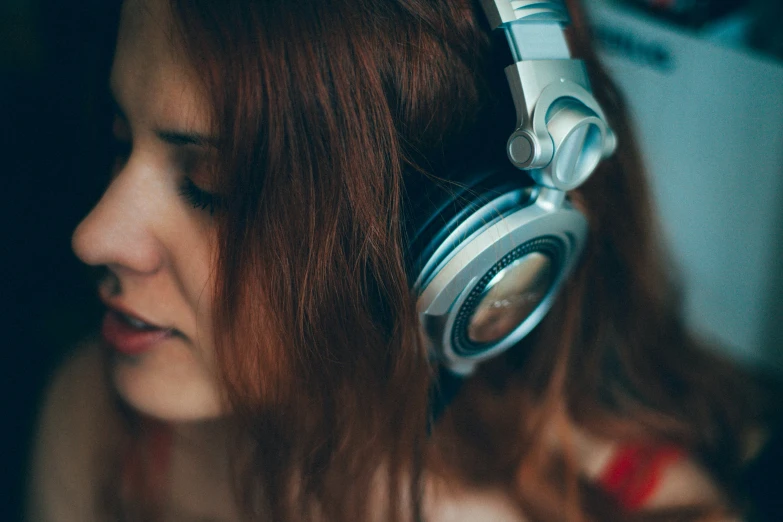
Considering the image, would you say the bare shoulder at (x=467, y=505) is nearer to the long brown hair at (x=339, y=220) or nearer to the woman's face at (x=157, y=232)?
the long brown hair at (x=339, y=220)

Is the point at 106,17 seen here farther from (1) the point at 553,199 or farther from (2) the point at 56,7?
(1) the point at 553,199

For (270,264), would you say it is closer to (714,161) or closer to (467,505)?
(467,505)

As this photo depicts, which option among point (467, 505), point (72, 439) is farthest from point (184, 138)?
point (467, 505)

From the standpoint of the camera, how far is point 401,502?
2.21ft

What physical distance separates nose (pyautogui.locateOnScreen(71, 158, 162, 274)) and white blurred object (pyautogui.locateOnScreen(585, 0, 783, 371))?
2.30 ft

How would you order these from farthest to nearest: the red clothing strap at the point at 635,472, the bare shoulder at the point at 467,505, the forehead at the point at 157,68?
the red clothing strap at the point at 635,472
the bare shoulder at the point at 467,505
the forehead at the point at 157,68

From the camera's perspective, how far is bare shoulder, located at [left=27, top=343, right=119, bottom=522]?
21.5 inches

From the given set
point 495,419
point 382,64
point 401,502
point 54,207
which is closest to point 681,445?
point 495,419

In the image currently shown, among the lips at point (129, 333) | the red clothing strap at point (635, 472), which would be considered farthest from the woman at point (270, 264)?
the red clothing strap at point (635, 472)

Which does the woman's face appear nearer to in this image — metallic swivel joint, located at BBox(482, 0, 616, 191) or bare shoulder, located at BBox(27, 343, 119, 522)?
bare shoulder, located at BBox(27, 343, 119, 522)

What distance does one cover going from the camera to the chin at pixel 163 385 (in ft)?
1.90

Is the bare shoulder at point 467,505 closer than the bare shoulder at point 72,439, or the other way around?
the bare shoulder at point 72,439

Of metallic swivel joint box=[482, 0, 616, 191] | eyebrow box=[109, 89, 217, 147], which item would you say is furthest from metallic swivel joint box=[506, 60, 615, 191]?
eyebrow box=[109, 89, 217, 147]

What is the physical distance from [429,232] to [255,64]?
0.68 ft
